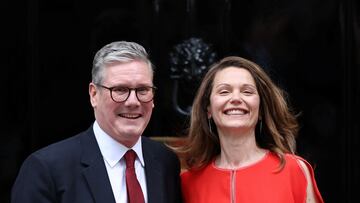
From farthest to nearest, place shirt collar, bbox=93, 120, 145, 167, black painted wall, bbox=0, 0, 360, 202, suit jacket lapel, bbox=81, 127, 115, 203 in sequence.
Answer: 1. black painted wall, bbox=0, 0, 360, 202
2. shirt collar, bbox=93, 120, 145, 167
3. suit jacket lapel, bbox=81, 127, 115, 203

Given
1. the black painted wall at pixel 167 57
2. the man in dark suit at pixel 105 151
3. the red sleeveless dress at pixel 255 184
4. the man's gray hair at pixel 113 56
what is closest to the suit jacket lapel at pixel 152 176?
the man in dark suit at pixel 105 151

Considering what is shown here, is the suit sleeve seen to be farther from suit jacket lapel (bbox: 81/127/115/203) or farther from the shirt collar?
the shirt collar

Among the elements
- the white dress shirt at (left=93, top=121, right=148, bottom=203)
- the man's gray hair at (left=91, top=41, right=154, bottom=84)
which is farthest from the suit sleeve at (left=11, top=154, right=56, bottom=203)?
the man's gray hair at (left=91, top=41, right=154, bottom=84)

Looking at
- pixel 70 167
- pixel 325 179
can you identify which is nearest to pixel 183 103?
pixel 325 179

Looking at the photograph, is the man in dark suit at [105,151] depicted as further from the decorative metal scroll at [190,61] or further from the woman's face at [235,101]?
the decorative metal scroll at [190,61]

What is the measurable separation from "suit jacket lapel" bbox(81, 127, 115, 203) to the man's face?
0.12 m

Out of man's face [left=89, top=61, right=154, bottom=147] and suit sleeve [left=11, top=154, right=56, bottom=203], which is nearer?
suit sleeve [left=11, top=154, right=56, bottom=203]

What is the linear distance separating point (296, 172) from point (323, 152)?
6.18 ft

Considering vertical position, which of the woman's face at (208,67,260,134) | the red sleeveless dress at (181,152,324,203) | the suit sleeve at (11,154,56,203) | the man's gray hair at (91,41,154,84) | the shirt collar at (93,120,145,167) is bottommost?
the red sleeveless dress at (181,152,324,203)

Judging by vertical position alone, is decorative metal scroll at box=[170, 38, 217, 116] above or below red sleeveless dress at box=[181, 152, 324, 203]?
above

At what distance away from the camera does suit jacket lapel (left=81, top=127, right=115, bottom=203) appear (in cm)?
328

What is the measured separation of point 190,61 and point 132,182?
220 centimetres

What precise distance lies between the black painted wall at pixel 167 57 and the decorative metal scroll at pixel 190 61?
42mm

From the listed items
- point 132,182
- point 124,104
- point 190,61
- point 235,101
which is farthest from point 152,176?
point 190,61
